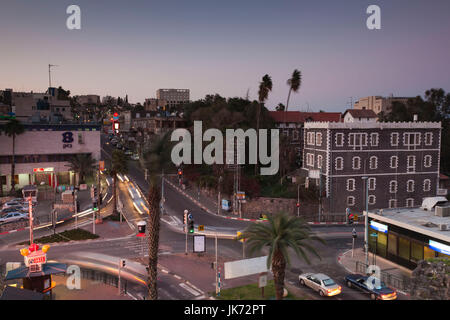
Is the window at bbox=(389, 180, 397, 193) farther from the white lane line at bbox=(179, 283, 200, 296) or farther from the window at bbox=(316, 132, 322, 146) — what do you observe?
the white lane line at bbox=(179, 283, 200, 296)

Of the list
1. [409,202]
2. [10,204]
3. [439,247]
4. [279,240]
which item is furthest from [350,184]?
[10,204]

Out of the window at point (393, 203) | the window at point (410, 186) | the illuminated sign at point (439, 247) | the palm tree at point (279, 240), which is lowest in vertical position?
the window at point (393, 203)

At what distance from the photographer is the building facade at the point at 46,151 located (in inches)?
2499

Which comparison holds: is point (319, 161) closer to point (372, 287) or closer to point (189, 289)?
point (372, 287)

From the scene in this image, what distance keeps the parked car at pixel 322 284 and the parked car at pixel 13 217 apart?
1393 inches

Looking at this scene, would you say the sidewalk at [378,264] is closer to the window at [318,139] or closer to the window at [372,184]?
the window at [372,184]

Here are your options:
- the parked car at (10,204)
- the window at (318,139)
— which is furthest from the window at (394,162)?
the parked car at (10,204)

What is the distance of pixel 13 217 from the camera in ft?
144

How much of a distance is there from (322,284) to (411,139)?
124 ft

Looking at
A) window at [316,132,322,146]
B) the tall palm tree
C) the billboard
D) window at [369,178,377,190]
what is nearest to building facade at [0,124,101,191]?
the tall palm tree

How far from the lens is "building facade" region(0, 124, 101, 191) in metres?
63.5

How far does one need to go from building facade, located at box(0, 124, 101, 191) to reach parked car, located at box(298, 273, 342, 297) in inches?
2047

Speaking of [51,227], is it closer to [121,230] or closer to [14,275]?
[121,230]

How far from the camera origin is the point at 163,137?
2056 cm
